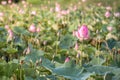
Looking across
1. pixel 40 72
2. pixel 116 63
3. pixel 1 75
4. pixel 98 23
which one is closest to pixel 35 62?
pixel 40 72

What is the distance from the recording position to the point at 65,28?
3562 millimetres

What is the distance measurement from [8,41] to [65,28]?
3.55ft

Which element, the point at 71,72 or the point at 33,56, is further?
the point at 33,56

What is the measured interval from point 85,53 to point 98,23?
1557mm

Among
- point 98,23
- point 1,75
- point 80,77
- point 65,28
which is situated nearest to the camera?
point 80,77

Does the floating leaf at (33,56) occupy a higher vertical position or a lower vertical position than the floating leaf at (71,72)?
higher

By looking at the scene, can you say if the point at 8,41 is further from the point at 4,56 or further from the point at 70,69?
the point at 70,69

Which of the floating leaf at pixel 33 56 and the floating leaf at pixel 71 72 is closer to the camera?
the floating leaf at pixel 71 72

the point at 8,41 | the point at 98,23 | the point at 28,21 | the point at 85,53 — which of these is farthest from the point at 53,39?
the point at 28,21

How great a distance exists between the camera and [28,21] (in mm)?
4184

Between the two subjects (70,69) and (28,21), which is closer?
(70,69)

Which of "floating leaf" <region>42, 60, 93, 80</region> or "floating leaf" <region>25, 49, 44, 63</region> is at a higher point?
"floating leaf" <region>25, 49, 44, 63</region>

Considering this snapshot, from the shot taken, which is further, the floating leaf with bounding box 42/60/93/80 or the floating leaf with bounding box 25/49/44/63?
the floating leaf with bounding box 25/49/44/63

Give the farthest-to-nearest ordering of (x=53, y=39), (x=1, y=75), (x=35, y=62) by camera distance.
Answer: (x=53, y=39) < (x=35, y=62) < (x=1, y=75)
